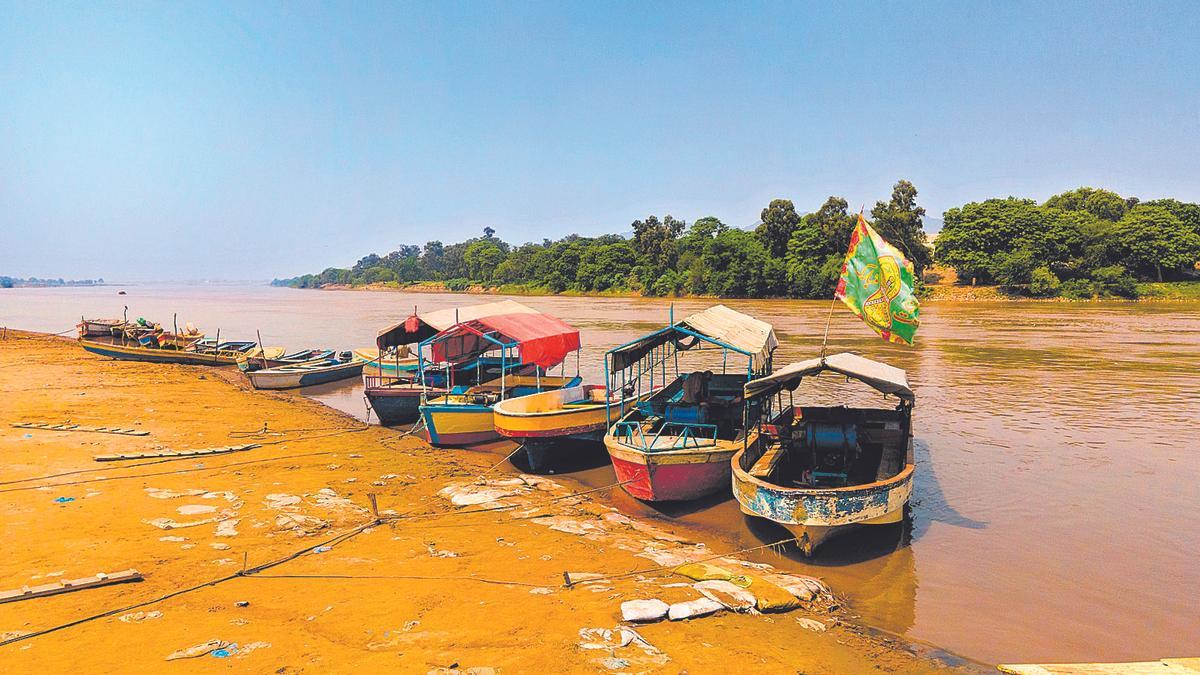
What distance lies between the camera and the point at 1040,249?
5859 cm

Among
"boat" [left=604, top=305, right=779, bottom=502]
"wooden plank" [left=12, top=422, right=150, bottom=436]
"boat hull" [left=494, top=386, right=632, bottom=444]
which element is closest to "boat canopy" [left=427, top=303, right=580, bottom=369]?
"boat hull" [left=494, top=386, right=632, bottom=444]

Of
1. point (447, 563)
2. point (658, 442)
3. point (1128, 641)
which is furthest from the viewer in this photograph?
point (658, 442)

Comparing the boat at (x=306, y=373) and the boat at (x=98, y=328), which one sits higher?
the boat at (x=98, y=328)

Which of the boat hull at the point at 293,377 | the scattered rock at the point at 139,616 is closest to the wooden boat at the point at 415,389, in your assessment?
the boat hull at the point at 293,377

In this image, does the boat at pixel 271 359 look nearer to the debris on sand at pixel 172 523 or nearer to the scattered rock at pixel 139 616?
the debris on sand at pixel 172 523

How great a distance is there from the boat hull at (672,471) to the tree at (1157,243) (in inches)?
2566

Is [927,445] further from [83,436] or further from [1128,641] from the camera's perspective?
[83,436]

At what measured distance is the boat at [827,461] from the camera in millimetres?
7859

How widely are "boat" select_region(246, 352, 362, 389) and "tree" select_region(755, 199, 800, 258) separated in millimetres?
58021

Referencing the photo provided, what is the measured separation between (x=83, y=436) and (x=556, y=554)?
10512mm

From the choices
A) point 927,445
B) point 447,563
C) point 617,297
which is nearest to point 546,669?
point 447,563

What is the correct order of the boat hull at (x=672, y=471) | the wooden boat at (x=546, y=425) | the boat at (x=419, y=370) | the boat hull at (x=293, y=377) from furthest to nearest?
the boat hull at (x=293, y=377) → the boat at (x=419, y=370) → the wooden boat at (x=546, y=425) → the boat hull at (x=672, y=471)

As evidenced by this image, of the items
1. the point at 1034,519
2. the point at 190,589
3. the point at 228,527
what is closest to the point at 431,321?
the point at 228,527

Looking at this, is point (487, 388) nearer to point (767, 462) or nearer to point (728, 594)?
point (767, 462)
